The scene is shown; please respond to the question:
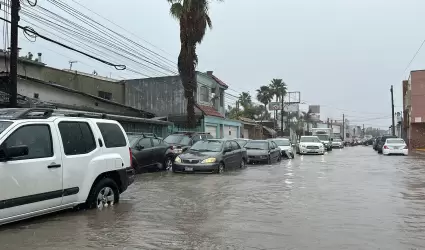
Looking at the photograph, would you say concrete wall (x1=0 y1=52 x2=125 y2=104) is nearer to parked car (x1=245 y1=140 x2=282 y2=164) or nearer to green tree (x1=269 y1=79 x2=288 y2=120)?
parked car (x1=245 y1=140 x2=282 y2=164)

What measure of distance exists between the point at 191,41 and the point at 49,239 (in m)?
21.5

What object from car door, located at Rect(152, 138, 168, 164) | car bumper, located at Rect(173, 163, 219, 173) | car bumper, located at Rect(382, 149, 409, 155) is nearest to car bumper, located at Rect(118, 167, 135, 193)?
car bumper, located at Rect(173, 163, 219, 173)

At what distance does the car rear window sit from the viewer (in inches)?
340

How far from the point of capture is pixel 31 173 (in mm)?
6820

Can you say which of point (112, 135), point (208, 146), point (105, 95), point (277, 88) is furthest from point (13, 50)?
point (277, 88)

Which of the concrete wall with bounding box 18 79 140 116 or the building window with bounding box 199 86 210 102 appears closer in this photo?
the concrete wall with bounding box 18 79 140 116

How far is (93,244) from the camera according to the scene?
241 inches

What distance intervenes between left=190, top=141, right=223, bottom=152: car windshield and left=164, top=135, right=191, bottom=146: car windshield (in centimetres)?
259

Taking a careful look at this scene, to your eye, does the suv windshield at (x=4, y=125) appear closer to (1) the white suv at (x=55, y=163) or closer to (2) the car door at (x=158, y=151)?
(1) the white suv at (x=55, y=163)

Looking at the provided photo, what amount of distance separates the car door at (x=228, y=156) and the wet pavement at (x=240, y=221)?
5.17 meters

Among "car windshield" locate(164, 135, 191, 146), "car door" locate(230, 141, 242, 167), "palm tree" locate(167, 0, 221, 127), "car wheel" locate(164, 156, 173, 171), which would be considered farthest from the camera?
"palm tree" locate(167, 0, 221, 127)

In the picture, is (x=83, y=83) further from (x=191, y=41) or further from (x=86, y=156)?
(x=86, y=156)

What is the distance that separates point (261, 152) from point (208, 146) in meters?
5.87

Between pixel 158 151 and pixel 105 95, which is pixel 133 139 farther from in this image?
pixel 105 95
